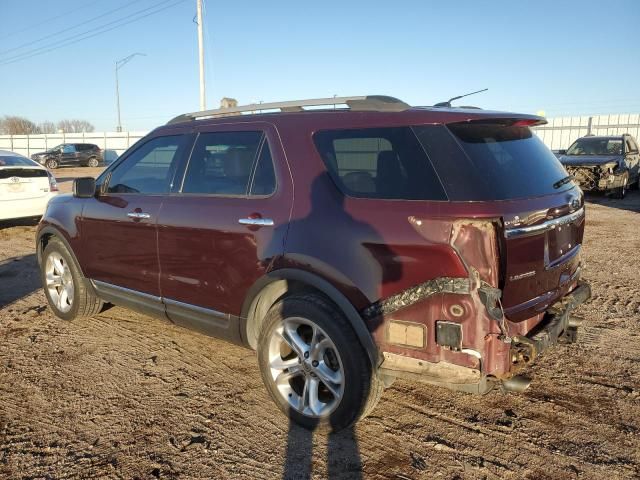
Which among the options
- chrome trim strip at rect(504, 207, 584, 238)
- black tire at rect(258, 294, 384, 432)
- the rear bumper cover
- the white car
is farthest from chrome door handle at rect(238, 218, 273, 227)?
the white car

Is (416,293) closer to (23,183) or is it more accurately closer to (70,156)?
(23,183)

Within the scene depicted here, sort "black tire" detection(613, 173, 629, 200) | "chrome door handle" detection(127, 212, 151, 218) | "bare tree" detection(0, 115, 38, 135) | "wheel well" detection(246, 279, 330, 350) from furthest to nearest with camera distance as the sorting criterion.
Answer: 1. "bare tree" detection(0, 115, 38, 135)
2. "black tire" detection(613, 173, 629, 200)
3. "chrome door handle" detection(127, 212, 151, 218)
4. "wheel well" detection(246, 279, 330, 350)

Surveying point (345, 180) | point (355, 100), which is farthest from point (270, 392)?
point (355, 100)

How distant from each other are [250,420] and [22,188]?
28.2 ft

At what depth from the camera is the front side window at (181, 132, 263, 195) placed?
3.54 m

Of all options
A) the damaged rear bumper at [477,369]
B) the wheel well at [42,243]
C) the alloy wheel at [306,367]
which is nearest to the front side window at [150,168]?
the wheel well at [42,243]

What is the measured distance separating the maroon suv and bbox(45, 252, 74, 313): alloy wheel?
153 centimetres

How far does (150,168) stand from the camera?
4297 mm

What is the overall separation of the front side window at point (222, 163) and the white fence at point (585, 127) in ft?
78.0

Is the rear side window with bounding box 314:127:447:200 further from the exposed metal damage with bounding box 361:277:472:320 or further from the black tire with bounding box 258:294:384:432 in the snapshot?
the black tire with bounding box 258:294:384:432

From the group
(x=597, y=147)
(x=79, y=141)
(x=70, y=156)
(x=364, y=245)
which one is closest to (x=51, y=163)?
(x=70, y=156)

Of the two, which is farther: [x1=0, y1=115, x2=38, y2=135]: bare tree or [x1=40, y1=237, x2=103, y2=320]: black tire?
[x1=0, y1=115, x2=38, y2=135]: bare tree

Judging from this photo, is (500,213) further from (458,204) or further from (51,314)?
(51,314)

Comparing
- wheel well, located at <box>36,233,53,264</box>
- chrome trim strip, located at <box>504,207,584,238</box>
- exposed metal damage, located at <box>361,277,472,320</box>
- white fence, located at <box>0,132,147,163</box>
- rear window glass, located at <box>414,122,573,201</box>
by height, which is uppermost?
white fence, located at <box>0,132,147,163</box>
